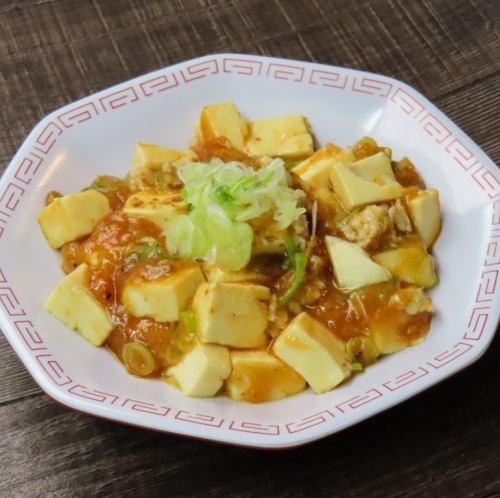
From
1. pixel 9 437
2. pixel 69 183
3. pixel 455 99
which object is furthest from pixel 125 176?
pixel 455 99

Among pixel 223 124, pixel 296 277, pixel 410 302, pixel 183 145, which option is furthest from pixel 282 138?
pixel 410 302

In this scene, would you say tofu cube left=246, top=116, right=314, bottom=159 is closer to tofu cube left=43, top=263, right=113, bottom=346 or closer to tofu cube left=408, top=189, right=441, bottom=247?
tofu cube left=408, top=189, right=441, bottom=247

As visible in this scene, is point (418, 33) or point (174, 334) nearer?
point (174, 334)

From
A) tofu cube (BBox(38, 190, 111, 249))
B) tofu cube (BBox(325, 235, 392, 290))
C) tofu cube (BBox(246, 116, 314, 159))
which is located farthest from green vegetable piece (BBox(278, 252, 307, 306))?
tofu cube (BBox(38, 190, 111, 249))

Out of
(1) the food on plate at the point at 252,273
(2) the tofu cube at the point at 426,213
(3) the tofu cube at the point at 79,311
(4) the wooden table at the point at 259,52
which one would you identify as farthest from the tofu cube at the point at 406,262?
(3) the tofu cube at the point at 79,311

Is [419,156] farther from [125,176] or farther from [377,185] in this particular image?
[125,176]

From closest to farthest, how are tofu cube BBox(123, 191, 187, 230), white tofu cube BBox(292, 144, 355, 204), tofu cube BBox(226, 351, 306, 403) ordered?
tofu cube BBox(226, 351, 306, 403) → tofu cube BBox(123, 191, 187, 230) → white tofu cube BBox(292, 144, 355, 204)
